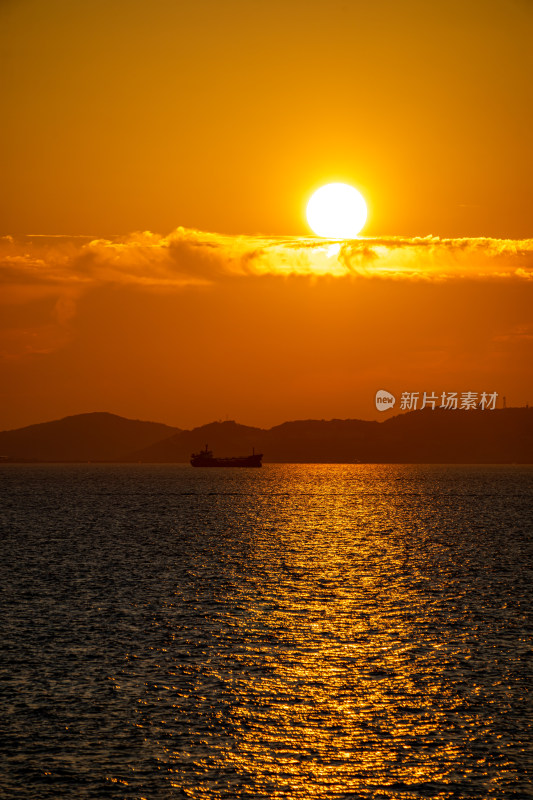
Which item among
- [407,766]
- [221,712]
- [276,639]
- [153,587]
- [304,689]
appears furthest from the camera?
[153,587]

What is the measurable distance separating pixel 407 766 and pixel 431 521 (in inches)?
5604

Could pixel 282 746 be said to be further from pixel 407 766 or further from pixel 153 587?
pixel 153 587

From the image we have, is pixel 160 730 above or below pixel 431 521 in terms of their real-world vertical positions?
below

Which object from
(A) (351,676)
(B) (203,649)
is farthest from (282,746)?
(B) (203,649)

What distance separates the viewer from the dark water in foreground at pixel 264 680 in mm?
31406

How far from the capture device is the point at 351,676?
148ft

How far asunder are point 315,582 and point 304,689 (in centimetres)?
3986

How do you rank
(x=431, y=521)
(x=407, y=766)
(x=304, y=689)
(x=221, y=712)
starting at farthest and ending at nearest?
(x=431, y=521), (x=304, y=689), (x=221, y=712), (x=407, y=766)

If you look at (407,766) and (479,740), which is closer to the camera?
(407,766)

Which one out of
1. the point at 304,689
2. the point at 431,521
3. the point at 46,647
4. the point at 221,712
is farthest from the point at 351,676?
the point at 431,521

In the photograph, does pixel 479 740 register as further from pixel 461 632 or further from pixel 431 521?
pixel 431 521

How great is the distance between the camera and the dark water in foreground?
31406 mm

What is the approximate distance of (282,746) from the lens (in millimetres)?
34219

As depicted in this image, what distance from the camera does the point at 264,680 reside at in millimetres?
44375
